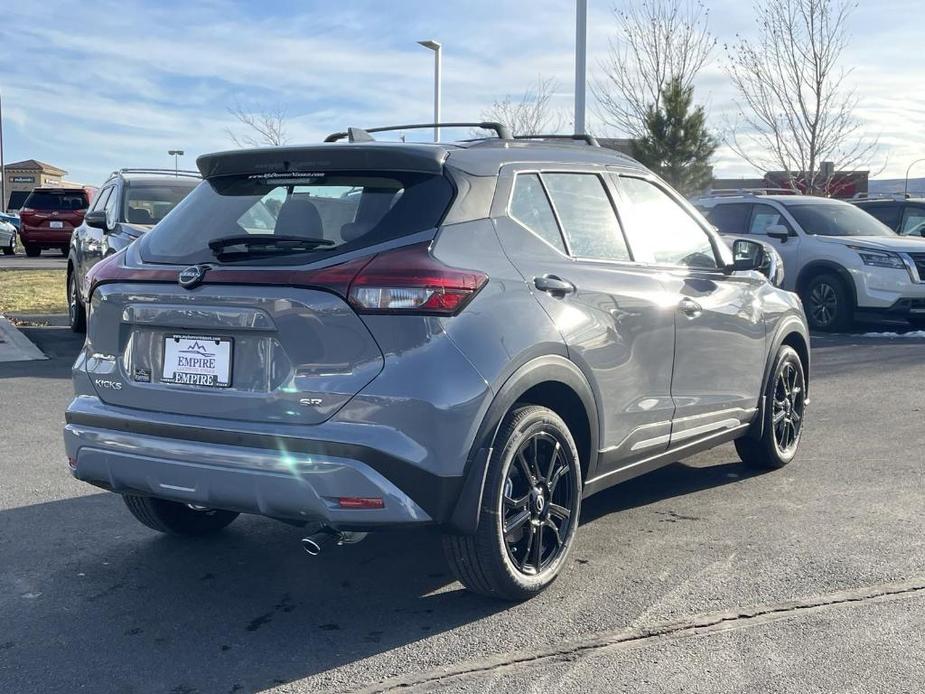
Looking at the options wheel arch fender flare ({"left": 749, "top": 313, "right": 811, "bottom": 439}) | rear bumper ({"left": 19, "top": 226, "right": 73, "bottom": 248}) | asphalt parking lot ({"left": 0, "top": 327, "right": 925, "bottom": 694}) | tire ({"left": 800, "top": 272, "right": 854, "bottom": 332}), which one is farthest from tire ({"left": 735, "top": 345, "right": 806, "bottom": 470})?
rear bumper ({"left": 19, "top": 226, "right": 73, "bottom": 248})

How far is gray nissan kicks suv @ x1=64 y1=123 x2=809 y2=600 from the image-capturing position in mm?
3676

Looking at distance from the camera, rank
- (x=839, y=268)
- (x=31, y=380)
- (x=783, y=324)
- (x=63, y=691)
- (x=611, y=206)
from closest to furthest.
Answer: (x=63, y=691)
(x=611, y=206)
(x=783, y=324)
(x=31, y=380)
(x=839, y=268)

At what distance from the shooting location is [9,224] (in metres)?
33.0

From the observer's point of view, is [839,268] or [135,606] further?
[839,268]

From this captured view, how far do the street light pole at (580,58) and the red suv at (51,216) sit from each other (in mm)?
18124

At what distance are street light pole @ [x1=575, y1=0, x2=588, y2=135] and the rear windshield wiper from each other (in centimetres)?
1288

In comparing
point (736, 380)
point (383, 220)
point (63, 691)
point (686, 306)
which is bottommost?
point (63, 691)

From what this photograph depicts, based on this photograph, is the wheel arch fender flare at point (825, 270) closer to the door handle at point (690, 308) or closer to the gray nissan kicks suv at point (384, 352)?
the door handle at point (690, 308)

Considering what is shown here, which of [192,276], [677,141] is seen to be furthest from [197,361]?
[677,141]

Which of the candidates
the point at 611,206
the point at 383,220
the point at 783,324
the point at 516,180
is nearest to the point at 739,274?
the point at 783,324

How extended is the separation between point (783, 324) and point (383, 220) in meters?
3.18

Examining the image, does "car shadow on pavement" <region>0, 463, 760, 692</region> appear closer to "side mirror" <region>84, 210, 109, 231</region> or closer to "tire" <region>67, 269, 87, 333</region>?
"side mirror" <region>84, 210, 109, 231</region>

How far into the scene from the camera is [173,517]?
193 inches

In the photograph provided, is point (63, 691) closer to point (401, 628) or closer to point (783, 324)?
point (401, 628)
